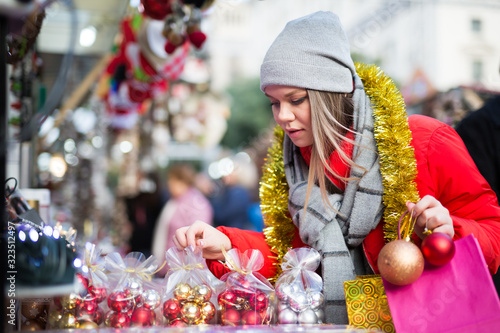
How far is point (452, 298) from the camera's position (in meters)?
1.22

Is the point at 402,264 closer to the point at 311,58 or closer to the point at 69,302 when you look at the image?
the point at 311,58

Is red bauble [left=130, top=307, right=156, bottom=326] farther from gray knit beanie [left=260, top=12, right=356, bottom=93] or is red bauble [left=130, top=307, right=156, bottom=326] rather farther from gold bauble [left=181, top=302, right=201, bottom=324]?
gray knit beanie [left=260, top=12, right=356, bottom=93]

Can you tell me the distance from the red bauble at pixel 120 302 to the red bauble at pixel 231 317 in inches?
10.5

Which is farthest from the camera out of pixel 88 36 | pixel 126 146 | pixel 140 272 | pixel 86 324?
pixel 126 146

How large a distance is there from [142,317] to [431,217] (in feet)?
2.72

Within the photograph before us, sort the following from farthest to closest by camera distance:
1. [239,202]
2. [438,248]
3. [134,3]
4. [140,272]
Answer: [239,202], [134,3], [140,272], [438,248]

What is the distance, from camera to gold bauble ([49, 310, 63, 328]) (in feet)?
4.51

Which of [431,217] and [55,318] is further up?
[431,217]

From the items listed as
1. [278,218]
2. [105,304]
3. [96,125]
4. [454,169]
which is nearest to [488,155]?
[454,169]

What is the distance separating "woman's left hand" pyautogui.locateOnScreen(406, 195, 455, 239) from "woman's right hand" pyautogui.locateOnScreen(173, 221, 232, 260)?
2.21ft

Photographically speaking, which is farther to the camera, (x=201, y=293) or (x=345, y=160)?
(x=345, y=160)

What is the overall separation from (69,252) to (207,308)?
45 cm

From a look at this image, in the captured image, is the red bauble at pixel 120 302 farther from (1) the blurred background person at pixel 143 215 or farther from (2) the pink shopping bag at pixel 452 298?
(1) the blurred background person at pixel 143 215

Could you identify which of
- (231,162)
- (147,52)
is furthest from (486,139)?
(231,162)
